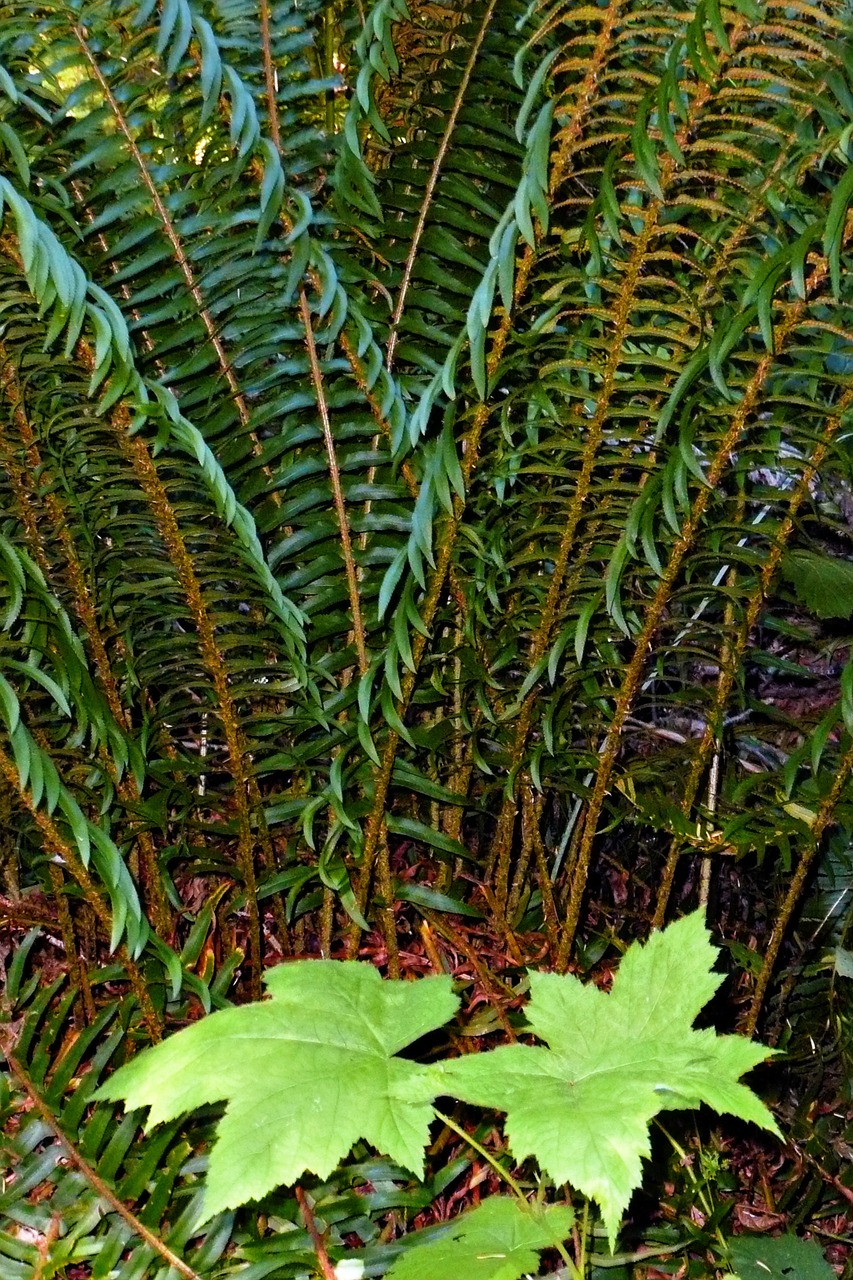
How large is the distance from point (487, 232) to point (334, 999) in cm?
83

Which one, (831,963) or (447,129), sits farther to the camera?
(831,963)

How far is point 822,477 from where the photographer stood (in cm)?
116

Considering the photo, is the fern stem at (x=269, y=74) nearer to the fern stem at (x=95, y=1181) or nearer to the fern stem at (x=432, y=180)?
the fern stem at (x=432, y=180)

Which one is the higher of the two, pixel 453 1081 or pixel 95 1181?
pixel 453 1081

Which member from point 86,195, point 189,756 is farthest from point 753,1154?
point 86,195

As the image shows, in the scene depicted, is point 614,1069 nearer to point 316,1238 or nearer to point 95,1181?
point 316,1238

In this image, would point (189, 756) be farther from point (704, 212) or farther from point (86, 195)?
point (704, 212)

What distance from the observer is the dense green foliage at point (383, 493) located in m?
1.01

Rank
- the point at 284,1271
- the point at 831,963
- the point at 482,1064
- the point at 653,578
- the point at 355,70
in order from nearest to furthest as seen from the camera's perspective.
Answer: the point at 482,1064 < the point at 284,1271 < the point at 653,578 < the point at 831,963 < the point at 355,70

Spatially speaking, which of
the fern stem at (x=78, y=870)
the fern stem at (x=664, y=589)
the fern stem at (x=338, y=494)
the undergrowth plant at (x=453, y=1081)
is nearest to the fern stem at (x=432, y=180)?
the fern stem at (x=338, y=494)

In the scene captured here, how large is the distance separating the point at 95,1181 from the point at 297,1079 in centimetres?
47

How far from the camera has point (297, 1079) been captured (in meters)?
0.74

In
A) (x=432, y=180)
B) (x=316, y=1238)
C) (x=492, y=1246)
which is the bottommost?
(x=316, y=1238)

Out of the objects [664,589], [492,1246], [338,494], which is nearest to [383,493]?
[338,494]
